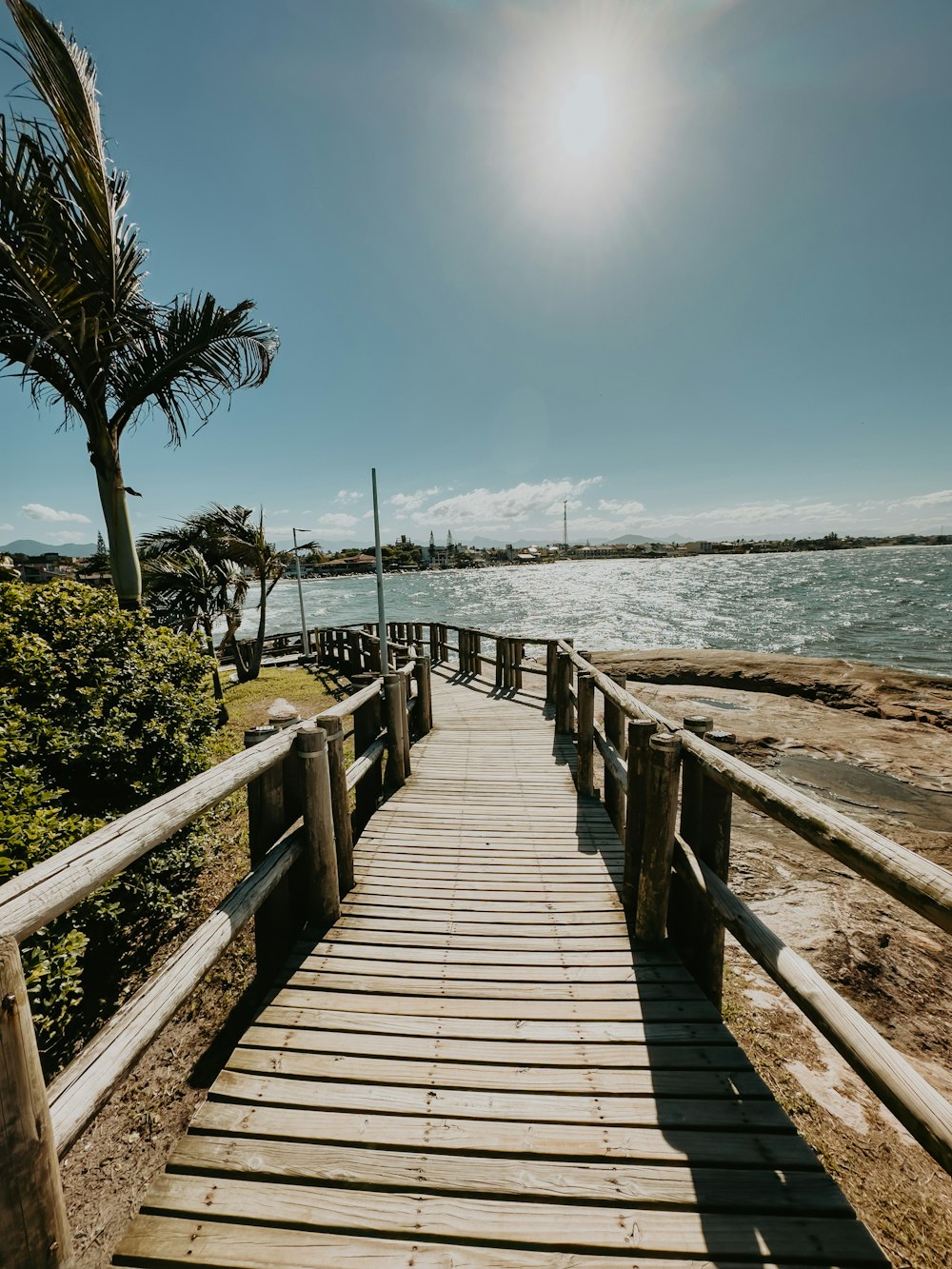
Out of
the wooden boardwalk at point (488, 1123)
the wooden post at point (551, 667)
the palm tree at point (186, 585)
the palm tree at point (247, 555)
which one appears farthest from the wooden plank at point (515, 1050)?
the palm tree at point (247, 555)

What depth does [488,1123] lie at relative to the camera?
1.99m

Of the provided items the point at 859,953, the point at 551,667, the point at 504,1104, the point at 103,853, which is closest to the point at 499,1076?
the point at 504,1104

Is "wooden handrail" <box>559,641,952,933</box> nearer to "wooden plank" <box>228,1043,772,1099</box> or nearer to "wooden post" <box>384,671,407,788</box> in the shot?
"wooden plank" <box>228,1043,772,1099</box>

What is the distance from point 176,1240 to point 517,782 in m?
4.24

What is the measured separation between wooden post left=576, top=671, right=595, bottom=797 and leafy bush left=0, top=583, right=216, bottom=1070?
11.3ft

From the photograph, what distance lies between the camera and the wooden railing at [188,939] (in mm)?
1227

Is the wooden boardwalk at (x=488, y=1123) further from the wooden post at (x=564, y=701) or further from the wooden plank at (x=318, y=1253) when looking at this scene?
the wooden post at (x=564, y=701)

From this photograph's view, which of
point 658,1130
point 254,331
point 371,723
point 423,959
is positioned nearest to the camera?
point 658,1130

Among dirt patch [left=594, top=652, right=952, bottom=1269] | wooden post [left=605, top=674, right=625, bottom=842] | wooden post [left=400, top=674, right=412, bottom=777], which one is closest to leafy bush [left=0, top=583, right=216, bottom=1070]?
wooden post [left=400, top=674, right=412, bottom=777]

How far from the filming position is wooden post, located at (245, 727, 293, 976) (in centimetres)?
273

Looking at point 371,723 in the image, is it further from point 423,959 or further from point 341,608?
point 341,608

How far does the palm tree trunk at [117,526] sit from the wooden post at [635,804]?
14.4 ft

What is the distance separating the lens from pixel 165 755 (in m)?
3.98

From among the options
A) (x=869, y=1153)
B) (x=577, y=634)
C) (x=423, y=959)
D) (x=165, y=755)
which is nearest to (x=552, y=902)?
(x=423, y=959)
